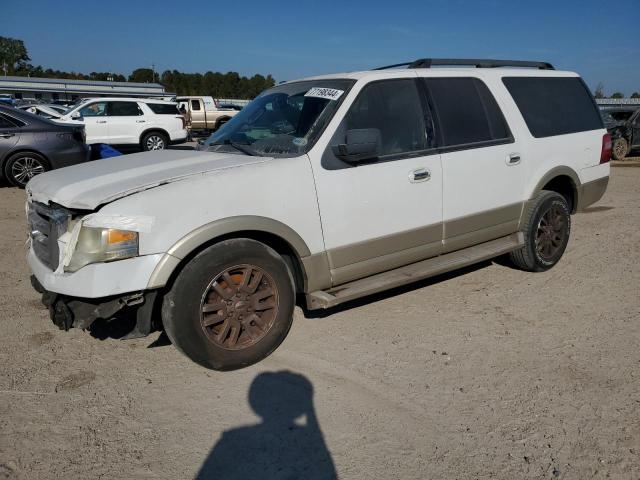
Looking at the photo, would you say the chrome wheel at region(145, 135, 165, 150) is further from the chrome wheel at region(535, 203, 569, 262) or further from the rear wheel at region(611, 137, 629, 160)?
the rear wheel at region(611, 137, 629, 160)

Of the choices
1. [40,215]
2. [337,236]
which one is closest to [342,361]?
[337,236]

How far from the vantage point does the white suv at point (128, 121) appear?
51.8ft

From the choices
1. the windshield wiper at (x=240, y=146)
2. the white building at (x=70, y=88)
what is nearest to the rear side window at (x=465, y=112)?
the windshield wiper at (x=240, y=146)

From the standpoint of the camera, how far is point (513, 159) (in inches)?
178

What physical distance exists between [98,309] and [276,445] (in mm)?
1323

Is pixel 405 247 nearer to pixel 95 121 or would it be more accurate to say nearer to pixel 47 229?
pixel 47 229

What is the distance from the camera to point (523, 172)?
4.65 meters

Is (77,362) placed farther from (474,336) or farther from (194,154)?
(474,336)

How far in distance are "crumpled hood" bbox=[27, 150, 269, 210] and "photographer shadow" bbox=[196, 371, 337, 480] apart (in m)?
1.45

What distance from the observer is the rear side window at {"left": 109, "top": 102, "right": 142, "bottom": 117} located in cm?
1612

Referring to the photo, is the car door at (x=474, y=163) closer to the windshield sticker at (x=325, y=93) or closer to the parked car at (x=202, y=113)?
the windshield sticker at (x=325, y=93)

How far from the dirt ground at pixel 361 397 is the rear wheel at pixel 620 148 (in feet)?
42.9

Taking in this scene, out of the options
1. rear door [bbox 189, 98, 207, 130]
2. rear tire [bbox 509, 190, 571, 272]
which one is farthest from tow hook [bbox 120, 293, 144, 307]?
rear door [bbox 189, 98, 207, 130]

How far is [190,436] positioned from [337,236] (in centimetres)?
163
